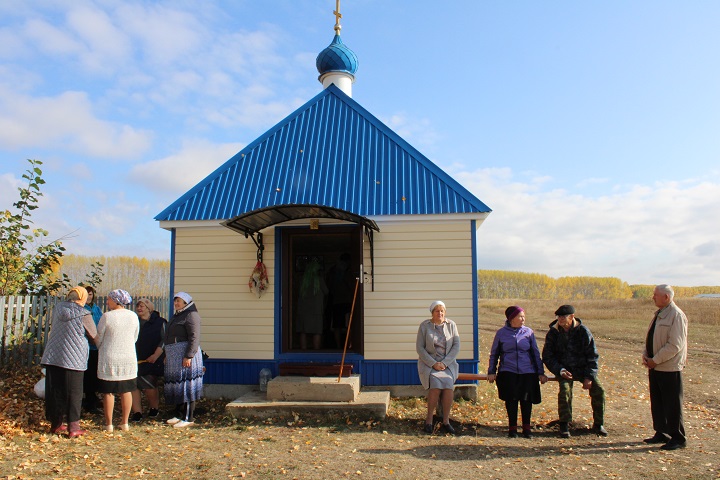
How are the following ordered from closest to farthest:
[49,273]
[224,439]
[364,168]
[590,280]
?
[224,439], [364,168], [49,273], [590,280]

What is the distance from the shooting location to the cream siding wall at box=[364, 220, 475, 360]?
9.12 metres

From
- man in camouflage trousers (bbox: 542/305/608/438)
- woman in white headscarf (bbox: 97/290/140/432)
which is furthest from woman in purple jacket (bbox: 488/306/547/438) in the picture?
woman in white headscarf (bbox: 97/290/140/432)

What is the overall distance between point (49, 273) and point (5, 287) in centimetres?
103

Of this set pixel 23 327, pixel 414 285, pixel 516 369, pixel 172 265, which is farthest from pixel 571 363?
pixel 23 327

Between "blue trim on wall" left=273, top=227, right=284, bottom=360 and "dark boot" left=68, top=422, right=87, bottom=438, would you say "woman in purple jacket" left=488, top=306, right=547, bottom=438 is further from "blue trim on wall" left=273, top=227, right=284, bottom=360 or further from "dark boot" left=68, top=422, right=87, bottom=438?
"dark boot" left=68, top=422, right=87, bottom=438

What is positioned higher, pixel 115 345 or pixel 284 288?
pixel 284 288

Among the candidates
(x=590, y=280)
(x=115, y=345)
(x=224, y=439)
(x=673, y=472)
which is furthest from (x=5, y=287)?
(x=590, y=280)

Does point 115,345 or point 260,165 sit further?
point 260,165

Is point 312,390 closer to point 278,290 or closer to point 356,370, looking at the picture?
point 356,370

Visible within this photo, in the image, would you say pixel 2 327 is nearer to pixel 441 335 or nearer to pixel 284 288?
pixel 284 288

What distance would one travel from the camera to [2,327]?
31.7ft

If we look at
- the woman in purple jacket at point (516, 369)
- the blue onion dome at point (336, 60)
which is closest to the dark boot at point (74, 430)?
the woman in purple jacket at point (516, 369)

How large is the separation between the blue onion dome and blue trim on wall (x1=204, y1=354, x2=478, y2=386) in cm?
678

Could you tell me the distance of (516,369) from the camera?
7.23 metres
